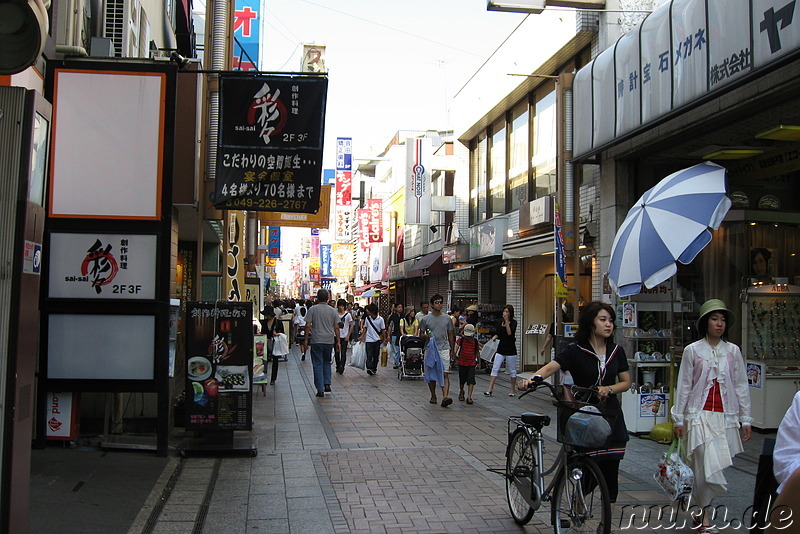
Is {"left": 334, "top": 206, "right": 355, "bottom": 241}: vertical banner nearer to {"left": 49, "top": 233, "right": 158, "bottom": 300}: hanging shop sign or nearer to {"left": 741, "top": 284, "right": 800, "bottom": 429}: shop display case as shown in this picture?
{"left": 741, "top": 284, "right": 800, "bottom": 429}: shop display case

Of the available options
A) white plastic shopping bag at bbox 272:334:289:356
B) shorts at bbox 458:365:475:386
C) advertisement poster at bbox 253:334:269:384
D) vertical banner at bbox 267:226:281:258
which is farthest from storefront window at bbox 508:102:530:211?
vertical banner at bbox 267:226:281:258

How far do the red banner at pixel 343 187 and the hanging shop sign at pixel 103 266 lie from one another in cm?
3711

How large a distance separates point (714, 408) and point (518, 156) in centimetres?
1424

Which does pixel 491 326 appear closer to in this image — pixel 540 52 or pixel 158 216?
pixel 540 52

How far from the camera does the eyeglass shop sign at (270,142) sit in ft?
28.2

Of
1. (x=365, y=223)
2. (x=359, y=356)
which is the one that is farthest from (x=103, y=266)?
(x=365, y=223)

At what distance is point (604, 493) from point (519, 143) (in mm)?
15305

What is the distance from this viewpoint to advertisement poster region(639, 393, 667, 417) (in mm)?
9445

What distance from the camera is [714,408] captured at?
5.49 meters

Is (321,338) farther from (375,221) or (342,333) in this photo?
(375,221)

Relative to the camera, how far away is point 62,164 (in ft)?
25.2

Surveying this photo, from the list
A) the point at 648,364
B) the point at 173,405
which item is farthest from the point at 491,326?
the point at 173,405

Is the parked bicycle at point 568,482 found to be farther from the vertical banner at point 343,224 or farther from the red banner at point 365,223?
the vertical banner at point 343,224

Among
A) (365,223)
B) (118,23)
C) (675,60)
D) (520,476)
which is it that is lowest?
(520,476)
